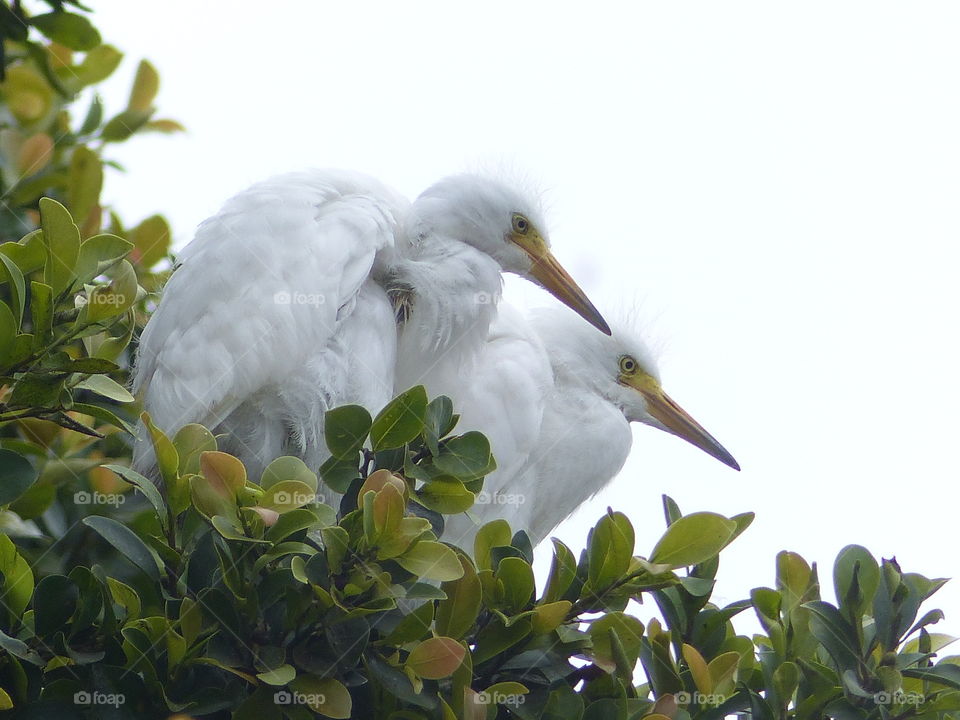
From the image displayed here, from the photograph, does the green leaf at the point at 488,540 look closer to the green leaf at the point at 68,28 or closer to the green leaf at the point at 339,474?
the green leaf at the point at 339,474

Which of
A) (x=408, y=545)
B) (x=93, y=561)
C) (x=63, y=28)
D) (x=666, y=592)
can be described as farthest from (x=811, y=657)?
(x=63, y=28)

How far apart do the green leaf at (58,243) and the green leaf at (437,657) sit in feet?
2.73

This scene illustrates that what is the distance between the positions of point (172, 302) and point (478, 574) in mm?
1149

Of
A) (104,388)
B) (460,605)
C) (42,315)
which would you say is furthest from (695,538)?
(42,315)

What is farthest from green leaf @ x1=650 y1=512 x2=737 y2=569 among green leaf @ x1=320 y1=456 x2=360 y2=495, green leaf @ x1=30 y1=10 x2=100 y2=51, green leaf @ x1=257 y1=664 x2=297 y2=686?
green leaf @ x1=30 y1=10 x2=100 y2=51

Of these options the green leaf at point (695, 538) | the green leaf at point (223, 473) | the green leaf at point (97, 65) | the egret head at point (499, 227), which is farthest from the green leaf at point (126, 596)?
the green leaf at point (97, 65)

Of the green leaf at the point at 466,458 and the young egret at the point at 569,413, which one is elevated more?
the green leaf at the point at 466,458

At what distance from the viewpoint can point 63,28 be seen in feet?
7.25

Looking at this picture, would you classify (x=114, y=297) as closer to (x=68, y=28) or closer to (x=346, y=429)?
(x=346, y=429)

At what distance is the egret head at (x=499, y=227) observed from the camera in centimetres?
304

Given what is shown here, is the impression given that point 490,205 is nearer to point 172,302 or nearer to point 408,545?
point 172,302

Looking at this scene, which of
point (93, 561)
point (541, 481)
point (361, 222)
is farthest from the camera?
point (541, 481)

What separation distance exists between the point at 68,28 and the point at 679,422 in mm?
2215

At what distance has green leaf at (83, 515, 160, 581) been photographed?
1635 mm
